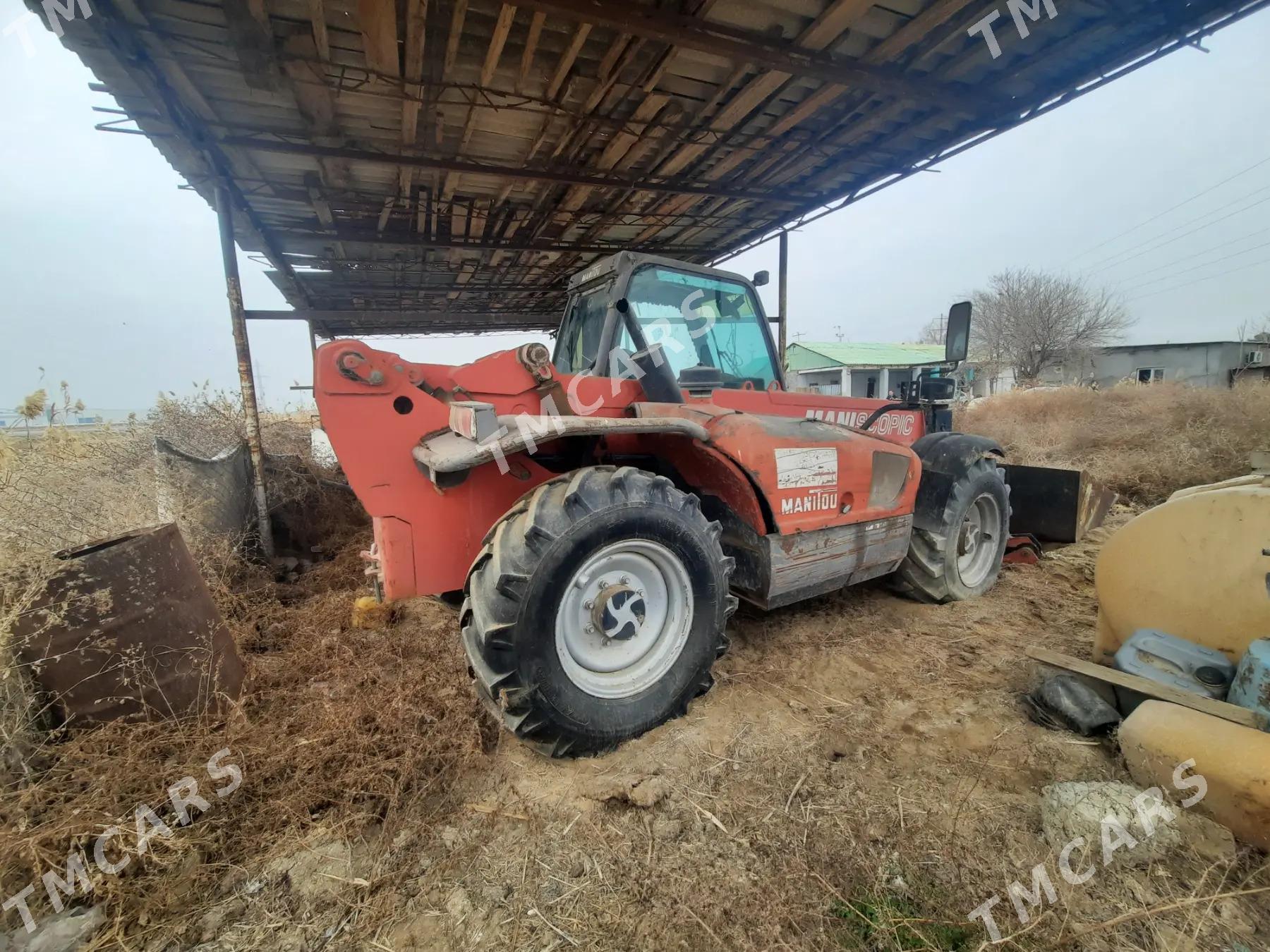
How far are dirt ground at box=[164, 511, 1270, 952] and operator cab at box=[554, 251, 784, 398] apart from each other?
1.93 meters

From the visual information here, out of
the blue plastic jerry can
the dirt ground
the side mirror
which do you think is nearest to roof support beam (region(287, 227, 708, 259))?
the side mirror

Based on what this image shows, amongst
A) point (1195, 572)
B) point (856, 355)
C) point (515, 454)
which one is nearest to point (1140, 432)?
point (1195, 572)

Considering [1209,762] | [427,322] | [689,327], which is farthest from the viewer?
[427,322]

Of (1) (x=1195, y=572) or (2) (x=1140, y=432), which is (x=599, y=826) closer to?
(1) (x=1195, y=572)

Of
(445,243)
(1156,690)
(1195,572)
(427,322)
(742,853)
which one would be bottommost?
(742,853)

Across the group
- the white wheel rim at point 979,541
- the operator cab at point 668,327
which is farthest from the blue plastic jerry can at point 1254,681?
the operator cab at point 668,327

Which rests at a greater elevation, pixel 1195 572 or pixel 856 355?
pixel 856 355

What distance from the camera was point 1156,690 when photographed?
230cm

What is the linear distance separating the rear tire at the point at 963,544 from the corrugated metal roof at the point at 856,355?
912 inches

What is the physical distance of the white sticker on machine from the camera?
295 centimetres

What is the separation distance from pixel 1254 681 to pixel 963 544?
7.40ft

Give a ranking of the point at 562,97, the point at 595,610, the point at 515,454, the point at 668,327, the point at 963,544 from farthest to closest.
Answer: the point at 963,544
the point at 562,97
the point at 668,327
the point at 515,454
the point at 595,610

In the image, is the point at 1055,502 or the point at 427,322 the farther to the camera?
the point at 427,322

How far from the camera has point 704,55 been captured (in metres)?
3.87
